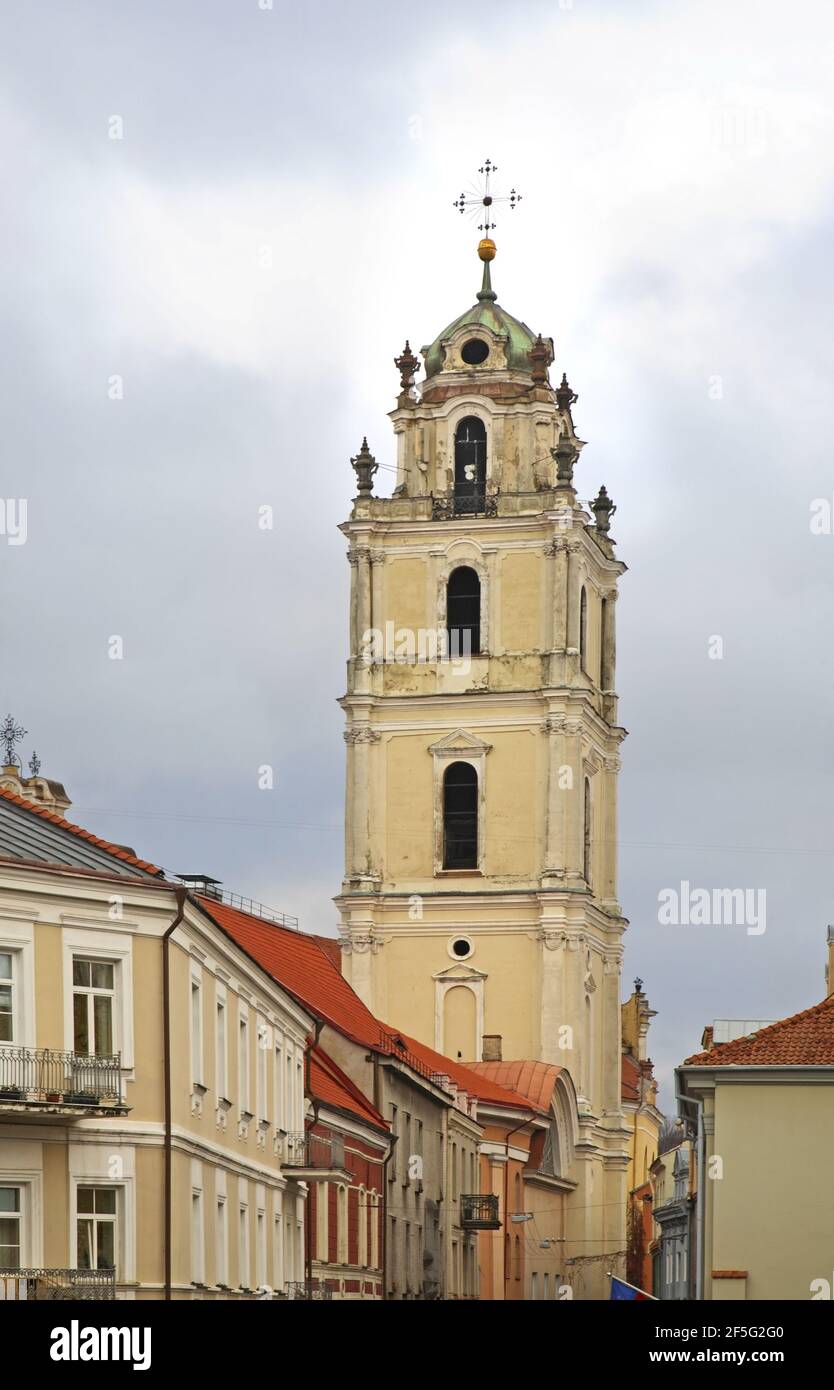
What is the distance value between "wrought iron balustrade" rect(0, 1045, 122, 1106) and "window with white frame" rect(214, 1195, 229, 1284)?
537 centimetres

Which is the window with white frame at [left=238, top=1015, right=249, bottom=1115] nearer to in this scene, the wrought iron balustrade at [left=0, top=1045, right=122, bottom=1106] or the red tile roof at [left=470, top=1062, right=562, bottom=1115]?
the wrought iron balustrade at [left=0, top=1045, right=122, bottom=1106]

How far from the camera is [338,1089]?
5566 cm

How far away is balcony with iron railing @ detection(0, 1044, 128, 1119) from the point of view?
3344cm

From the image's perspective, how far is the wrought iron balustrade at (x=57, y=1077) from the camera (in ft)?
110

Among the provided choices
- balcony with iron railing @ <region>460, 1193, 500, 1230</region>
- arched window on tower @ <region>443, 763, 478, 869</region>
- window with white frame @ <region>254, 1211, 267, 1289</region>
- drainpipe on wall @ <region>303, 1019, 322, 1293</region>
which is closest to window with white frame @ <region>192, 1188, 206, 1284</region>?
window with white frame @ <region>254, 1211, 267, 1289</region>

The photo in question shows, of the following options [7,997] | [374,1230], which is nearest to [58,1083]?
[7,997]

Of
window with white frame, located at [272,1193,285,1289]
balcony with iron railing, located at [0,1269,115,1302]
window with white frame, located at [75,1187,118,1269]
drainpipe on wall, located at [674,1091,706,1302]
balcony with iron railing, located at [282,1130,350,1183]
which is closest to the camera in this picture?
balcony with iron railing, located at [0,1269,115,1302]

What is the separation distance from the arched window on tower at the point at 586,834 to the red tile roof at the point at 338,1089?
4173cm

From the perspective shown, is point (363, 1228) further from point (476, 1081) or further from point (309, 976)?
point (476, 1081)

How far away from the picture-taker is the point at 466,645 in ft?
328
